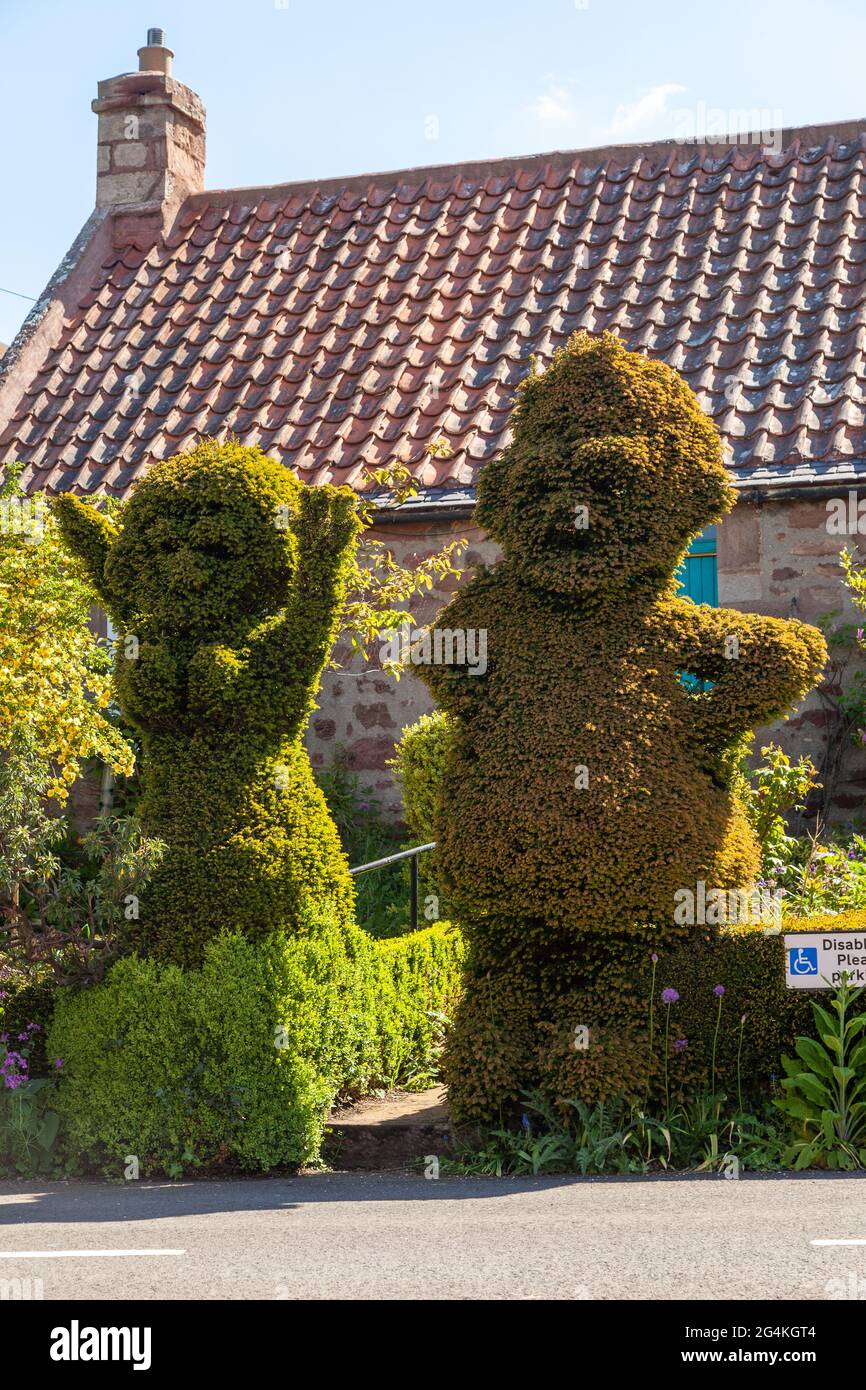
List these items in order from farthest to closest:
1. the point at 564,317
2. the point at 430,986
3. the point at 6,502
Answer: the point at 564,317, the point at 6,502, the point at 430,986

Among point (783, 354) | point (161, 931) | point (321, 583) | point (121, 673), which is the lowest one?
point (161, 931)

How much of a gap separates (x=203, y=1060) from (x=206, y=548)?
232 centimetres

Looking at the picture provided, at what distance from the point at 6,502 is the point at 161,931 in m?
3.40

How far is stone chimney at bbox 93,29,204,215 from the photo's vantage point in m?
14.1

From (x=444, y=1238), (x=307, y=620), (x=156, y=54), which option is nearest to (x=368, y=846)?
(x=307, y=620)

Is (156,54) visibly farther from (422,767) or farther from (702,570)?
(422,767)

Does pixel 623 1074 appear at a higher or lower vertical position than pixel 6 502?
lower

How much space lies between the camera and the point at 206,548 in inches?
286

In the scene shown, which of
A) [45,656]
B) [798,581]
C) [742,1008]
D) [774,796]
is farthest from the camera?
[798,581]

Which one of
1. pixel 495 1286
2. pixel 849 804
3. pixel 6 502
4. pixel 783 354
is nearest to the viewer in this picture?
pixel 495 1286

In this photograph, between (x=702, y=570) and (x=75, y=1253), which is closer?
(x=75, y=1253)

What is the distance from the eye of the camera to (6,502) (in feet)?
30.1

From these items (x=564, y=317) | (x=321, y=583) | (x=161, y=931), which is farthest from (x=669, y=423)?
(x=564, y=317)

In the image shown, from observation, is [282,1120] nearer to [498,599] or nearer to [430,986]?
[430,986]
